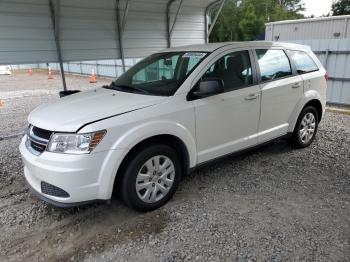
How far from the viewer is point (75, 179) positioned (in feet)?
8.79

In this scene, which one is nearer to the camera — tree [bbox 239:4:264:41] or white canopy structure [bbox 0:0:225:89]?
white canopy structure [bbox 0:0:225:89]

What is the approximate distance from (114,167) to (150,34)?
16.8 feet

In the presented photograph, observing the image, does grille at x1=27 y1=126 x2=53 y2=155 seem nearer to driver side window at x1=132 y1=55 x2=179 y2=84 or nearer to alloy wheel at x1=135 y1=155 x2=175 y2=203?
alloy wheel at x1=135 y1=155 x2=175 y2=203

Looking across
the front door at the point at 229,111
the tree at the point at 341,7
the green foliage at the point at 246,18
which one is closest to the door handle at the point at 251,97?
the front door at the point at 229,111

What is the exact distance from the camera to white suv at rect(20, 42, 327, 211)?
2.76 m

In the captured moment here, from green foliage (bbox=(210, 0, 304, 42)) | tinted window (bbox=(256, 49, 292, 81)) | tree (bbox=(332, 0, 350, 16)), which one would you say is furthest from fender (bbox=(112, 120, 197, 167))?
tree (bbox=(332, 0, 350, 16))

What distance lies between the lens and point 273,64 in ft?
13.9

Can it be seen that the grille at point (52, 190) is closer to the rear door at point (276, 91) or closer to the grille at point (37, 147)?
the grille at point (37, 147)

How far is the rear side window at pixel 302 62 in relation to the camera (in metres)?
4.55

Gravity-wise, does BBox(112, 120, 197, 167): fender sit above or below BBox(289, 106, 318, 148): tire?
above

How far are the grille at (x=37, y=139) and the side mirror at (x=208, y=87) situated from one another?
159 centimetres

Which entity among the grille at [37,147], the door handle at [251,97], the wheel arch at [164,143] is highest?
the door handle at [251,97]

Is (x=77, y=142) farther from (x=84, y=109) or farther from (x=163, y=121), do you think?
(x=163, y=121)

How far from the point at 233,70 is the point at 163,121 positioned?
1299 millimetres
